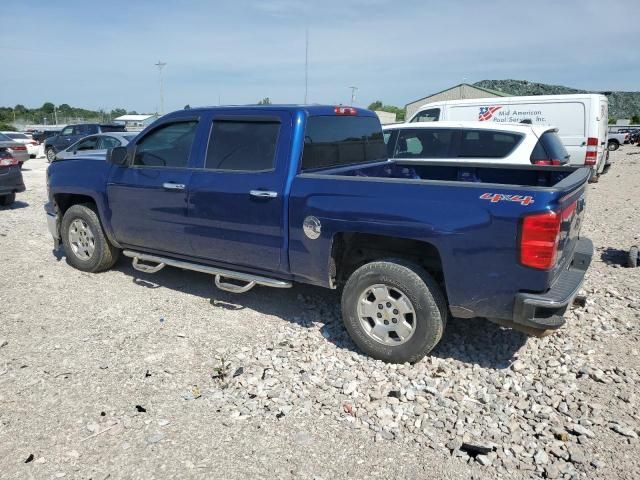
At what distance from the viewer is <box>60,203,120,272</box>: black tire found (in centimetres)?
576

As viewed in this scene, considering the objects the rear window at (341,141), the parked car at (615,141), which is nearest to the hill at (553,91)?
the parked car at (615,141)

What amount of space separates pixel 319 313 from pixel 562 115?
9.21 meters

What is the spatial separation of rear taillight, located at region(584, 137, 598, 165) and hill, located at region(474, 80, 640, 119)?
5883 cm

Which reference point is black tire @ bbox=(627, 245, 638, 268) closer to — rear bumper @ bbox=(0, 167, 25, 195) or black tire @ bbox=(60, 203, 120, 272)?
black tire @ bbox=(60, 203, 120, 272)

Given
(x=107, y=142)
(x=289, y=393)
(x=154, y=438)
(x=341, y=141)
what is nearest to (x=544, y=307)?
(x=289, y=393)

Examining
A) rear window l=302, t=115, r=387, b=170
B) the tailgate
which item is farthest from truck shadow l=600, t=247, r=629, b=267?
rear window l=302, t=115, r=387, b=170

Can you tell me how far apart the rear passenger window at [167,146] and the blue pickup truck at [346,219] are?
15 millimetres

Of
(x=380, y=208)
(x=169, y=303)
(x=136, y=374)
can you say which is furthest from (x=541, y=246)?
(x=169, y=303)

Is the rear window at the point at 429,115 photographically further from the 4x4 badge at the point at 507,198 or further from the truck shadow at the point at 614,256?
the 4x4 badge at the point at 507,198

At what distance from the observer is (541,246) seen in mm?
3193

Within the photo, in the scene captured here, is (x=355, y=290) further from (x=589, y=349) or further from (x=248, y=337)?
(x=589, y=349)

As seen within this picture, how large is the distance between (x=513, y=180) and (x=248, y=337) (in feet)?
9.41

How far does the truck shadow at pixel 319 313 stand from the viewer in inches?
163

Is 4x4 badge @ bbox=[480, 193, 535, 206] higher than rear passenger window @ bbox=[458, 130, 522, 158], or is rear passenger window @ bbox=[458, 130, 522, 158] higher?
rear passenger window @ bbox=[458, 130, 522, 158]
